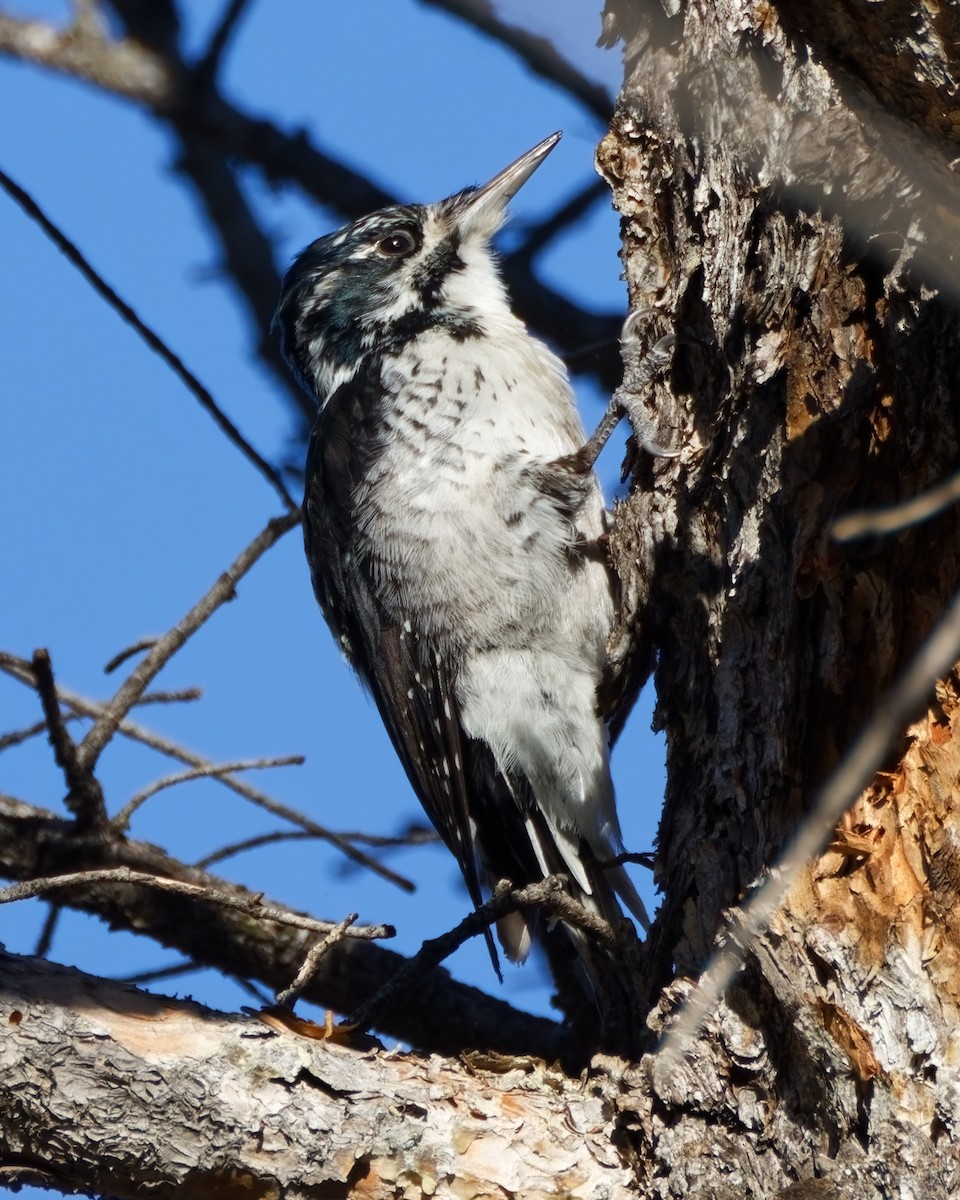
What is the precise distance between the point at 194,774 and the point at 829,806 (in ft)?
7.62

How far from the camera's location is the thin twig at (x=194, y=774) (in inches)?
129

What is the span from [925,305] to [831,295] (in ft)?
0.73

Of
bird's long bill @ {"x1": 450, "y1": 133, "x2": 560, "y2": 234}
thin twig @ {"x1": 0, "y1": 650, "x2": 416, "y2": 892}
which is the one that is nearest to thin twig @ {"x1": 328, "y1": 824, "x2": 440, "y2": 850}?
thin twig @ {"x1": 0, "y1": 650, "x2": 416, "y2": 892}

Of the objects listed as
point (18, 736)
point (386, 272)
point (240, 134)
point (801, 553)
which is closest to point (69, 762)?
point (18, 736)

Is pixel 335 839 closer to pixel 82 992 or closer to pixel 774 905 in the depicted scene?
pixel 82 992

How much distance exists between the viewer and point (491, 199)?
4.62 m

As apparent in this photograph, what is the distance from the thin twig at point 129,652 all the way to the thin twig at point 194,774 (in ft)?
1.06

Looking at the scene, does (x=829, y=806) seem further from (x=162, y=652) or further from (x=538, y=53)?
(x=538, y=53)

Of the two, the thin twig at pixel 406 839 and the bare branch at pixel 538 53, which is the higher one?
the bare branch at pixel 538 53

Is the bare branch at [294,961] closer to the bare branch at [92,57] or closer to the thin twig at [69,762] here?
the thin twig at [69,762]

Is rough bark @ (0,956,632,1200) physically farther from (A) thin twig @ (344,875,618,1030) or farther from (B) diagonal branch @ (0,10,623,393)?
(B) diagonal branch @ (0,10,623,393)

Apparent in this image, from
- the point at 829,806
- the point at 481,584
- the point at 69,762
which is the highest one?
the point at 481,584

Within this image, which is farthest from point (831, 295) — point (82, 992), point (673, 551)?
point (82, 992)

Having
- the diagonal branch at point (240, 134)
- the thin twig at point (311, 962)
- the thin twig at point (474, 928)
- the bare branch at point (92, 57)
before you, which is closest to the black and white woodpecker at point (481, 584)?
the diagonal branch at point (240, 134)
